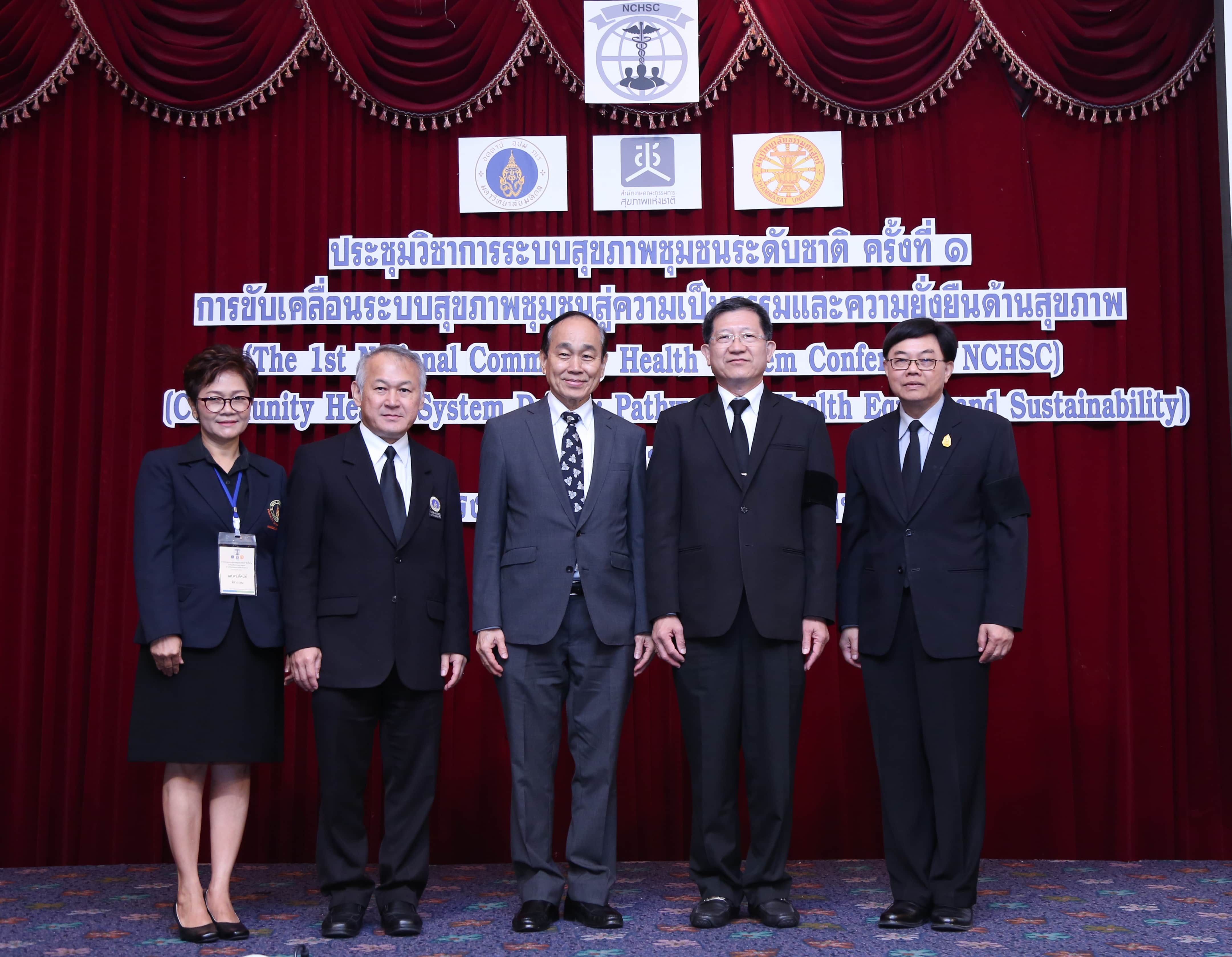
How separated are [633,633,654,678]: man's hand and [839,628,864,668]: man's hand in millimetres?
514

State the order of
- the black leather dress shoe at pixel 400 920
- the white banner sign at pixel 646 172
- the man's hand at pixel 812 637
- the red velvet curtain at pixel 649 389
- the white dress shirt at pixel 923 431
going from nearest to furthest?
the black leather dress shoe at pixel 400 920
the man's hand at pixel 812 637
the white dress shirt at pixel 923 431
the red velvet curtain at pixel 649 389
the white banner sign at pixel 646 172

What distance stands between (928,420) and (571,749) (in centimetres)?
127

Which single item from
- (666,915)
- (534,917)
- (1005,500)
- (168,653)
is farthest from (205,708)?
(1005,500)

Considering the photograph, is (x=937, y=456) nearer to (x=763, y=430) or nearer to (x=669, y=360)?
(x=763, y=430)

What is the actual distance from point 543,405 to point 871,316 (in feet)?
4.78

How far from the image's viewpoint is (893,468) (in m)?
2.77

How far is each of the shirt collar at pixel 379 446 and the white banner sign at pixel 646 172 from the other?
4.56 feet

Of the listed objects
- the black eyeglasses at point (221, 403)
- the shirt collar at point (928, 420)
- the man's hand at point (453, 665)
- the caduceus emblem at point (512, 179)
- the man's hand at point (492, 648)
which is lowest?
the man's hand at point (453, 665)

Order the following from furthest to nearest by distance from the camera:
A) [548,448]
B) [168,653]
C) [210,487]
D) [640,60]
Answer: [640,60] → [548,448] → [210,487] → [168,653]

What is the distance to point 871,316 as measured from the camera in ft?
12.2

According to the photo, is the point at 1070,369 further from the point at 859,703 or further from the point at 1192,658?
the point at 859,703

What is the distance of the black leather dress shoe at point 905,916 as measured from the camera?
2.63 meters

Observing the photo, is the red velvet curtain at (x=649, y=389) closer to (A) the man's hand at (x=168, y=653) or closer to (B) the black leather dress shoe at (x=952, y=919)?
(B) the black leather dress shoe at (x=952, y=919)

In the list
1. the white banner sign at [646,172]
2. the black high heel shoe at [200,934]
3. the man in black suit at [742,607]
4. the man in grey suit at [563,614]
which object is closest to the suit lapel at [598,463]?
the man in grey suit at [563,614]
